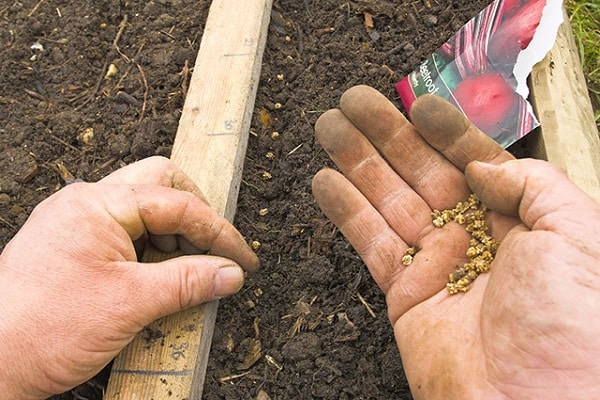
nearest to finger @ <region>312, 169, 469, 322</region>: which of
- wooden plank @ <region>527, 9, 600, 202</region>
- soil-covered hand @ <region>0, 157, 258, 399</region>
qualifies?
soil-covered hand @ <region>0, 157, 258, 399</region>

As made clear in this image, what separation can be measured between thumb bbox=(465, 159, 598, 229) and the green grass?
1.22 meters

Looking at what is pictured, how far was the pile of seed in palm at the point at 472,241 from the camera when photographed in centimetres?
171

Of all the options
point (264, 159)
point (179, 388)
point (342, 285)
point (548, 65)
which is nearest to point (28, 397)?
point (179, 388)

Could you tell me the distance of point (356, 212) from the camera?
1.87 metres

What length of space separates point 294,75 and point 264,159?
406 millimetres

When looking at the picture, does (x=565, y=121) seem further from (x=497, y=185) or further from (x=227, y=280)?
(x=227, y=280)

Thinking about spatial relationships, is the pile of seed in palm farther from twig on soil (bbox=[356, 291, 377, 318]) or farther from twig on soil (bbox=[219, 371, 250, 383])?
twig on soil (bbox=[219, 371, 250, 383])

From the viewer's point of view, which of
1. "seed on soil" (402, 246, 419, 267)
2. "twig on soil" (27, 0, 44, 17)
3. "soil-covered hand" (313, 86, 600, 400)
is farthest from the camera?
"twig on soil" (27, 0, 44, 17)

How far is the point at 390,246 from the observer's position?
A: 186 cm

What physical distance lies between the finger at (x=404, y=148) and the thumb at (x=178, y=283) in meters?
0.57

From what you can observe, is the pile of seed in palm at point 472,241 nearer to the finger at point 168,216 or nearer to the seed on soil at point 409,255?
the seed on soil at point 409,255

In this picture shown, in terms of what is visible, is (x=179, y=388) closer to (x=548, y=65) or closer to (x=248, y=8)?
(x=248, y=8)

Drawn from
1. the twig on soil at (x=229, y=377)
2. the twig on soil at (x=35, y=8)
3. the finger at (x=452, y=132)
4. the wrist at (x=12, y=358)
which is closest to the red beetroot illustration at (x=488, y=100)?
the finger at (x=452, y=132)

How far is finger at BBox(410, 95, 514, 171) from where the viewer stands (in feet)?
6.00
